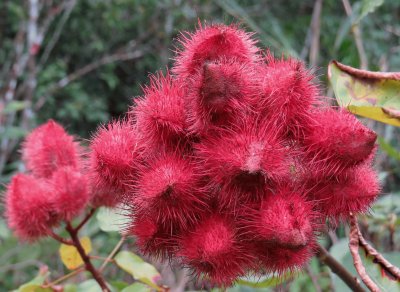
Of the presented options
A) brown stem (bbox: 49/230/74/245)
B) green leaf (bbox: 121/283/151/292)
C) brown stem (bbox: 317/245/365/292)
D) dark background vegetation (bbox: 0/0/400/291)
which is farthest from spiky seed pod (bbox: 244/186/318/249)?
dark background vegetation (bbox: 0/0/400/291)

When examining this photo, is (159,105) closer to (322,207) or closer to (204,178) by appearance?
(204,178)

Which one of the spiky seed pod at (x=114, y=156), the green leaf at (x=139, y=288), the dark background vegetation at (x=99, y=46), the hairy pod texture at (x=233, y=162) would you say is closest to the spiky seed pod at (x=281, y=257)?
the hairy pod texture at (x=233, y=162)

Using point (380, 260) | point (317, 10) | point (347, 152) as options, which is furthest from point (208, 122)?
point (317, 10)

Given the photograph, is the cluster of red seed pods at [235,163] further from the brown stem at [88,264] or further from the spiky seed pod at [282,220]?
the brown stem at [88,264]

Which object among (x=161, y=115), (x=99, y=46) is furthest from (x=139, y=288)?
(x=99, y=46)

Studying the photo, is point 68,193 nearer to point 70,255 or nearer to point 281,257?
point 70,255

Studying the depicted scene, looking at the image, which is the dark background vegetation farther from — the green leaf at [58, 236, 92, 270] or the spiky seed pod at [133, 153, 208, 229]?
the spiky seed pod at [133, 153, 208, 229]

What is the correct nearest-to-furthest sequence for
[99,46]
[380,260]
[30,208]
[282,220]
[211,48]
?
1. [282,220]
2. [211,48]
3. [380,260]
4. [30,208]
5. [99,46]
